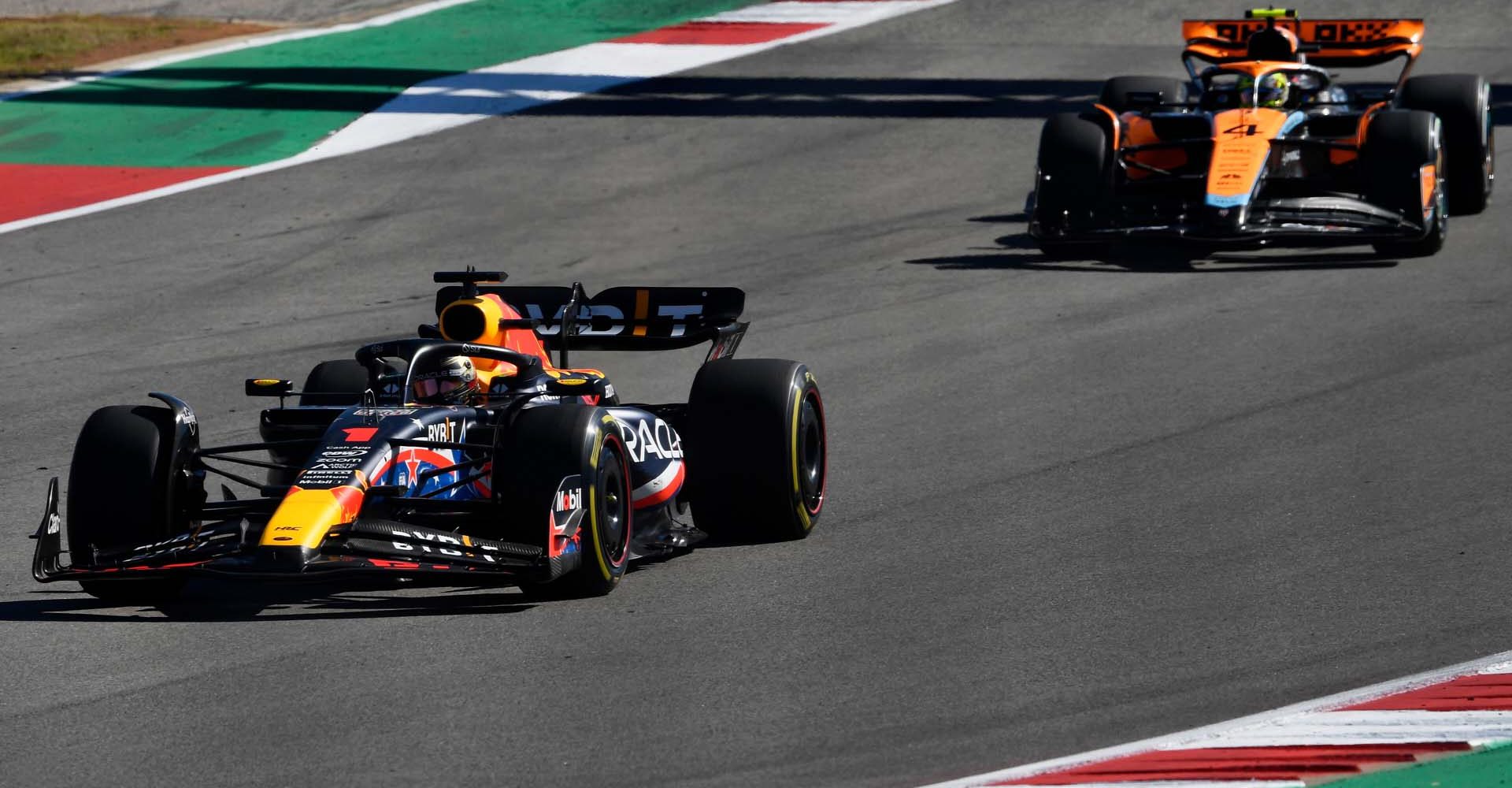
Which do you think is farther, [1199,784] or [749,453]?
[749,453]

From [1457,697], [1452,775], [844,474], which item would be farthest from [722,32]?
[1452,775]

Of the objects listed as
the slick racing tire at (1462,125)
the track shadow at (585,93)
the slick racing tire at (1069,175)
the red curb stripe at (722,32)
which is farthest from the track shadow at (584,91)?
the slick racing tire at (1069,175)

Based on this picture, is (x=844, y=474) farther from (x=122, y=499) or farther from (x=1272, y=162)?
(x=1272, y=162)

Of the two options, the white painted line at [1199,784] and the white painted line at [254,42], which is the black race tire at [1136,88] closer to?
the white painted line at [254,42]

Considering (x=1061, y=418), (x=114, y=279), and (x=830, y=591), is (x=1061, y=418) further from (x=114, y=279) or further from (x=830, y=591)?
(x=114, y=279)

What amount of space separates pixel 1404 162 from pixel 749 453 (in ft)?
28.4

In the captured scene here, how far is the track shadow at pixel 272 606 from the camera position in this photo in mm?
8492

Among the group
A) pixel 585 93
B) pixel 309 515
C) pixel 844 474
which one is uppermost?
pixel 309 515

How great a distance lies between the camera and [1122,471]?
10891 mm

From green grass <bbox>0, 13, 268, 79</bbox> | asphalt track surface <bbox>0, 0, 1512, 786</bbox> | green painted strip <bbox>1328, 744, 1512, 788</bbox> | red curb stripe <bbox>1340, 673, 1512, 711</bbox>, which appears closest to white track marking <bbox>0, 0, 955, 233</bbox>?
asphalt track surface <bbox>0, 0, 1512, 786</bbox>

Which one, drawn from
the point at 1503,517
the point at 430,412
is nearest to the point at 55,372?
the point at 430,412

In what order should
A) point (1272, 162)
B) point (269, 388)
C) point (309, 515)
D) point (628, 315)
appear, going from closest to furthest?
point (309, 515) < point (269, 388) < point (628, 315) < point (1272, 162)

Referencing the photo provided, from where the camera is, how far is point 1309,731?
648 cm

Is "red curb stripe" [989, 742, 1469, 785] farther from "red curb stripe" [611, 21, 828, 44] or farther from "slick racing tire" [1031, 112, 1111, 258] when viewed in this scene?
"red curb stripe" [611, 21, 828, 44]
